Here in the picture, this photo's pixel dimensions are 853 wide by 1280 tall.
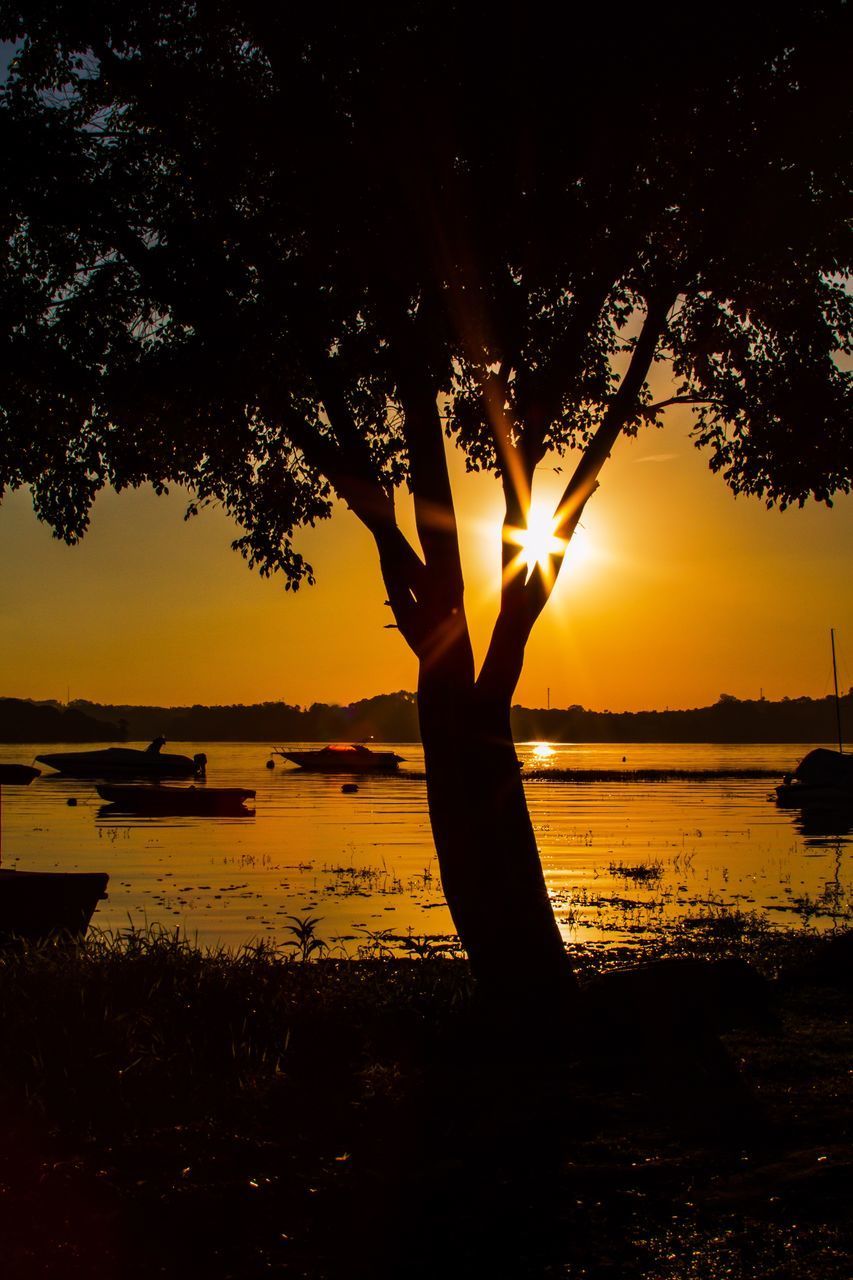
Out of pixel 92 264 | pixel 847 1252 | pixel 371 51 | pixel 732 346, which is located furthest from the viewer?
pixel 732 346

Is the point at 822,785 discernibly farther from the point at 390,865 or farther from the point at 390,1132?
the point at 390,1132

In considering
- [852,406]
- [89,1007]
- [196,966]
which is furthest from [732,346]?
[89,1007]

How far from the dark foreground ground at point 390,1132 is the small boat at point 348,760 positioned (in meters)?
111

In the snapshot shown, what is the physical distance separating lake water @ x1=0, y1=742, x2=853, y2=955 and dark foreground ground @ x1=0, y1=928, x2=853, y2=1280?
267 inches

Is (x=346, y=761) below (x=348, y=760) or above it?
below

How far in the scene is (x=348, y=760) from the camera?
124 m

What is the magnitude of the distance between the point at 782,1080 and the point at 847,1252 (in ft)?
10.9

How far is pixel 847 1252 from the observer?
5180 millimetres

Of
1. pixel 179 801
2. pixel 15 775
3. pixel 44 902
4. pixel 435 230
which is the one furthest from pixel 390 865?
pixel 15 775

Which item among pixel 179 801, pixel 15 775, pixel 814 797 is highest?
pixel 179 801

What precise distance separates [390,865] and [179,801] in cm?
2977

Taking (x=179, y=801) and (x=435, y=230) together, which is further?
(x=179, y=801)

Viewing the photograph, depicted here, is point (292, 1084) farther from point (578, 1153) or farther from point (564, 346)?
point (564, 346)

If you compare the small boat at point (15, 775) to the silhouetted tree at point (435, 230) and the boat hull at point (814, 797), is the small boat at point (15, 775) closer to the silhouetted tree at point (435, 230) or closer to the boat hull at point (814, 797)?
the boat hull at point (814, 797)
